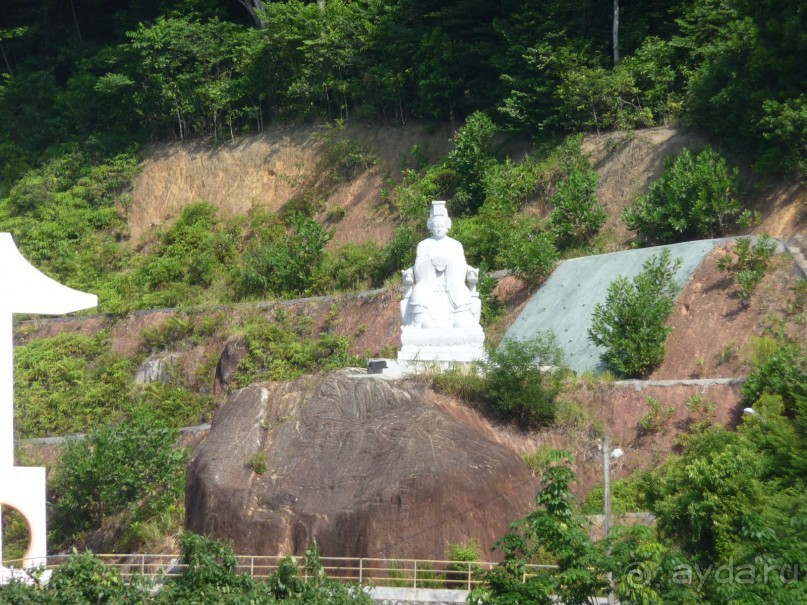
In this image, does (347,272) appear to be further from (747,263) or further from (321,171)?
(747,263)

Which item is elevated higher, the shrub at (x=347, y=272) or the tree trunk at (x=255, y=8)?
the tree trunk at (x=255, y=8)

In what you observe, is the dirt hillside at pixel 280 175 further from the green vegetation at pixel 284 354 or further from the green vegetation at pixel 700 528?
the green vegetation at pixel 700 528

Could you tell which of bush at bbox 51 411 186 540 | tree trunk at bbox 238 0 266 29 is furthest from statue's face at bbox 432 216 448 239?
tree trunk at bbox 238 0 266 29

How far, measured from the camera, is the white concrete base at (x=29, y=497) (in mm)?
22109

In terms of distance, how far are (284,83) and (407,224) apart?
9405 mm

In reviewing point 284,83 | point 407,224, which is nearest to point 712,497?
point 407,224

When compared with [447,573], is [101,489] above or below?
below

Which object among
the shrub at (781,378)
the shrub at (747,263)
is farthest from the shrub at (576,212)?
the shrub at (781,378)

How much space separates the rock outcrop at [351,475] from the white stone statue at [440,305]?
3.98ft

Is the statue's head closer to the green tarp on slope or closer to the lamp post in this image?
the green tarp on slope

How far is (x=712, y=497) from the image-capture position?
22469mm

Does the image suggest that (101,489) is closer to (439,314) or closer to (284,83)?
(439,314)

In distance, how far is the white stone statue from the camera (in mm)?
28031

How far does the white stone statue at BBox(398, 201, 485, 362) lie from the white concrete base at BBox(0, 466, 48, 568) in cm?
803
